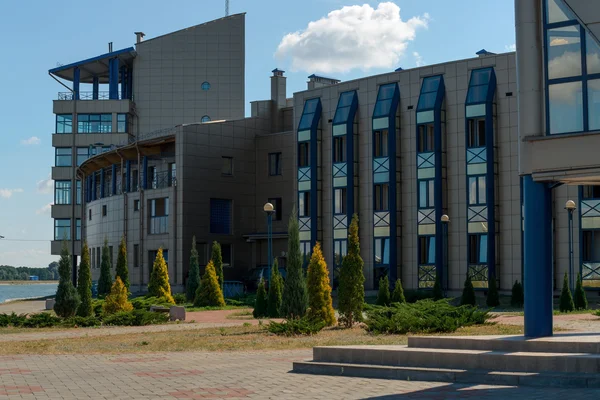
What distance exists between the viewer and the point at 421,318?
22.2 m

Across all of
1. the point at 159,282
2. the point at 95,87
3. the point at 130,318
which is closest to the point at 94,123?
the point at 95,87

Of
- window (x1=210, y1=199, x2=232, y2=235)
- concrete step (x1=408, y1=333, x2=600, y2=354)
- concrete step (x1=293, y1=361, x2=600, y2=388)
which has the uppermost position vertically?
window (x1=210, y1=199, x2=232, y2=235)

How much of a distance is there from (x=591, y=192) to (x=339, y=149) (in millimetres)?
15708

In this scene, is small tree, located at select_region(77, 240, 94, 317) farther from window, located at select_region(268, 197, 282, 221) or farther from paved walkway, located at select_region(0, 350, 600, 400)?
window, located at select_region(268, 197, 282, 221)

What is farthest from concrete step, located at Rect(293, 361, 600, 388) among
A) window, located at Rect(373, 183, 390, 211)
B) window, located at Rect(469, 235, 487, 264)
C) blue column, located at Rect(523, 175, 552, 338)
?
window, located at Rect(373, 183, 390, 211)

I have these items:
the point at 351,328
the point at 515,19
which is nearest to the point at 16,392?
the point at 515,19

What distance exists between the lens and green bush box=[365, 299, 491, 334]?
71.7ft

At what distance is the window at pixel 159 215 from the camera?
59.1m

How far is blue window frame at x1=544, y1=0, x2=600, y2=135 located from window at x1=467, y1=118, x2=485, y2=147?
29670mm

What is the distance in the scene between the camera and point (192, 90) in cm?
8025

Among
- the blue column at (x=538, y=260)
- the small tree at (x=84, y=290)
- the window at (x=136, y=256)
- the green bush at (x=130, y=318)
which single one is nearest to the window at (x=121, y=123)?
the window at (x=136, y=256)

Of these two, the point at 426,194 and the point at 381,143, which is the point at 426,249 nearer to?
the point at 426,194

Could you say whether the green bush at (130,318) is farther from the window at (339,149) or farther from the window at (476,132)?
the window at (339,149)

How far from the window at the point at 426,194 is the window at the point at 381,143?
124 inches
